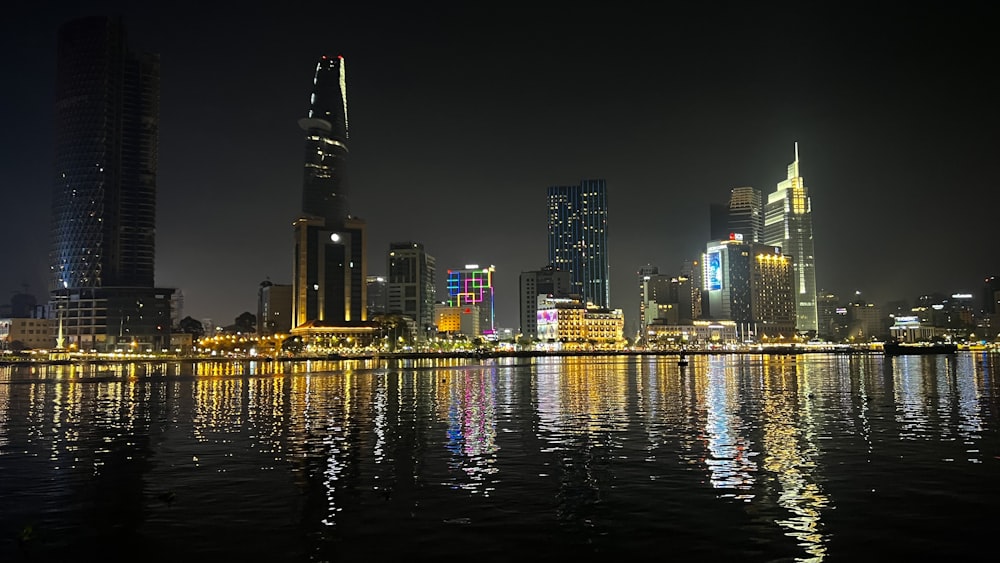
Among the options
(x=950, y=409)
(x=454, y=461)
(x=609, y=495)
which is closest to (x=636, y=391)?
(x=950, y=409)

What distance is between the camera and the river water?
66.1ft

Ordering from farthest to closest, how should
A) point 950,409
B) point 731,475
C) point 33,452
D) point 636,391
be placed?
point 636,391, point 950,409, point 33,452, point 731,475

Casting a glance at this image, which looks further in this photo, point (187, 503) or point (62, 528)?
point (187, 503)

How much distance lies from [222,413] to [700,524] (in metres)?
44.7

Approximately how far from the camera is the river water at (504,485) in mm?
20141

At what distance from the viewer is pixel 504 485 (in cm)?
2792

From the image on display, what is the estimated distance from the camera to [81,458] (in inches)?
1389

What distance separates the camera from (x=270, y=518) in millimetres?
22969

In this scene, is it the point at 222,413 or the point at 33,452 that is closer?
the point at 33,452

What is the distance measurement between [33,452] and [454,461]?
70.6 feet

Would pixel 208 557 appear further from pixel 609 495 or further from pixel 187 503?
pixel 609 495

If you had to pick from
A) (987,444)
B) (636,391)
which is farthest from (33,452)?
(636,391)

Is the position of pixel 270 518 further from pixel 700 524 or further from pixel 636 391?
pixel 636 391

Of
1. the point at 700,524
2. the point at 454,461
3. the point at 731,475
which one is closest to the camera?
the point at 700,524
